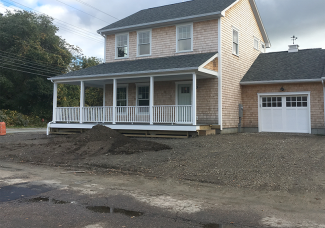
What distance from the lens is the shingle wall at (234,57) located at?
52.0ft

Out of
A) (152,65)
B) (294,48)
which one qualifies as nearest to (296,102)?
(294,48)

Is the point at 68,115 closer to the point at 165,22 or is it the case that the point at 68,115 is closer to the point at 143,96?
the point at 143,96

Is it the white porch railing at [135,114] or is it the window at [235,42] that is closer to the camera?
the white porch railing at [135,114]

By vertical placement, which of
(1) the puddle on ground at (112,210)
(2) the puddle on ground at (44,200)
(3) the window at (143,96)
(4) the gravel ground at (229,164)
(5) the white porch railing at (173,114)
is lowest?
(1) the puddle on ground at (112,210)

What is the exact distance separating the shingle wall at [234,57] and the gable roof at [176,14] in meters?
0.66

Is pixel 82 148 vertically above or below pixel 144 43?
below

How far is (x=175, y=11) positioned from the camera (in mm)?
18062

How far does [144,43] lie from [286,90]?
8557mm

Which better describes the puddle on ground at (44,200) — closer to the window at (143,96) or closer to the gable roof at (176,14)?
the window at (143,96)

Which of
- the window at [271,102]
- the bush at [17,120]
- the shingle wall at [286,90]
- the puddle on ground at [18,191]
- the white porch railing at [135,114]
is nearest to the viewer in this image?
the puddle on ground at [18,191]

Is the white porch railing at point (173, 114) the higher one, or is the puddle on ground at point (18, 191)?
the white porch railing at point (173, 114)

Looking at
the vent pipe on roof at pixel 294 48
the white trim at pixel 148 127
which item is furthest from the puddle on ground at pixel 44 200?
the vent pipe on roof at pixel 294 48

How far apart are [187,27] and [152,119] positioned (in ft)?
19.1

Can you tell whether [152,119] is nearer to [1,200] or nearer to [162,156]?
[162,156]
